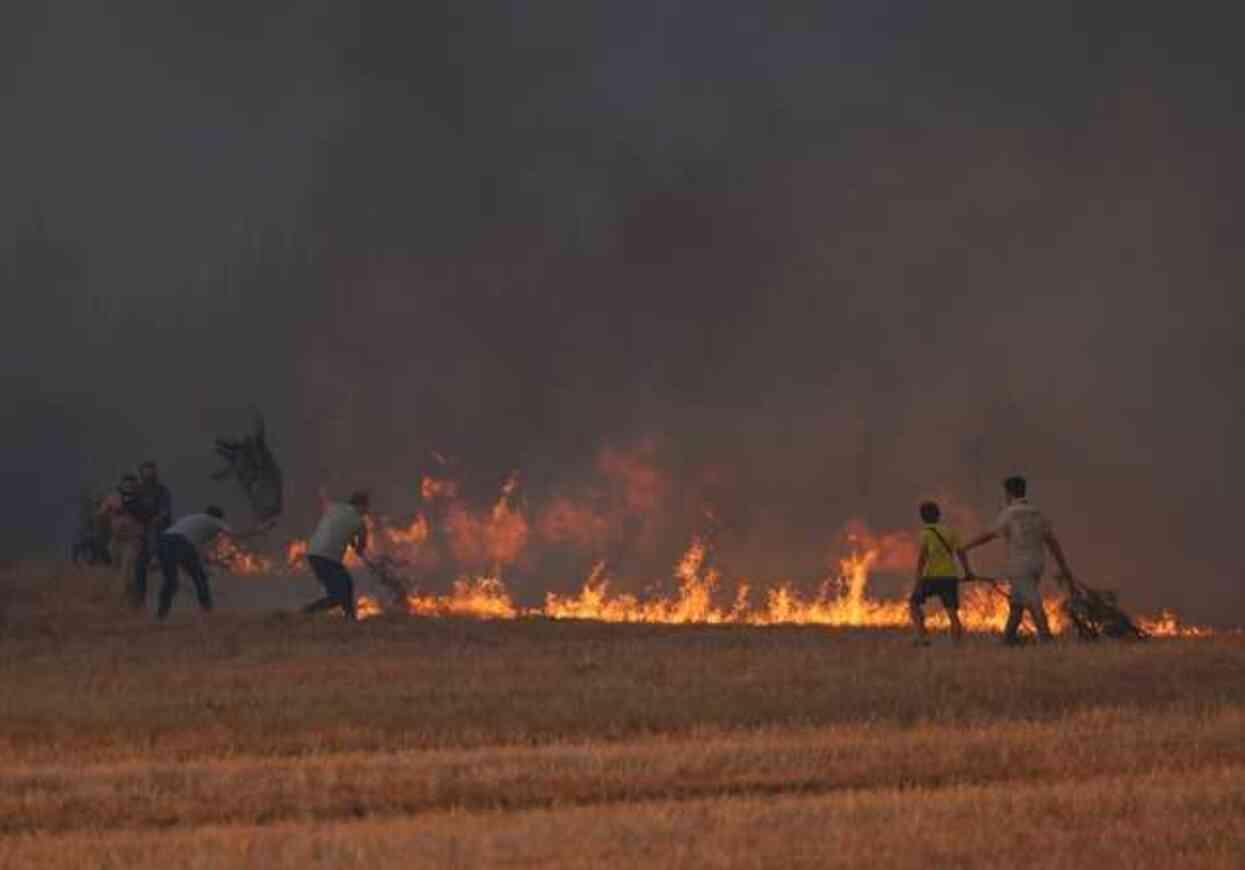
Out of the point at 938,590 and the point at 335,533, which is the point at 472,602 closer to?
the point at 335,533

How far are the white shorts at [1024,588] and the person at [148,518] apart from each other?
13.2 m

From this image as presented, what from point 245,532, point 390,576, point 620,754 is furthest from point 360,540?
point 620,754

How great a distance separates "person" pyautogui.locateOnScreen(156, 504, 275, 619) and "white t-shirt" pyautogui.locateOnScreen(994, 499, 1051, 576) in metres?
10.8

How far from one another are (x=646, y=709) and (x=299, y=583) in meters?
33.2

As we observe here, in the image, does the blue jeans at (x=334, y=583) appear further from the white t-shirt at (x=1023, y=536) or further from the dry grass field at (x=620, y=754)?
the white t-shirt at (x=1023, y=536)

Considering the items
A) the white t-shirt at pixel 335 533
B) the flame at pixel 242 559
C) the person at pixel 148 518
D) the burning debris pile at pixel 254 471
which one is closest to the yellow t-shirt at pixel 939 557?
the white t-shirt at pixel 335 533

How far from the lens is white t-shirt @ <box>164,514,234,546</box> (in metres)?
33.1

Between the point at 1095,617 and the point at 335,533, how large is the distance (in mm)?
9761

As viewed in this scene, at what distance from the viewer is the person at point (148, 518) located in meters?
34.6

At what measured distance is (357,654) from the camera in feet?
87.3

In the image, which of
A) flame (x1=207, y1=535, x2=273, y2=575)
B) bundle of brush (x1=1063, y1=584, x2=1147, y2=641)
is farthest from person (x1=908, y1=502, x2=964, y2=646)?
flame (x1=207, y1=535, x2=273, y2=575)

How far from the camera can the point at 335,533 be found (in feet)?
103

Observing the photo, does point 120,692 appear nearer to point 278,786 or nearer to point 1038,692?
point 278,786

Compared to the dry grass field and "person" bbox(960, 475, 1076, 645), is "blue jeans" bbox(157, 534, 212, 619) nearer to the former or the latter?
the dry grass field
